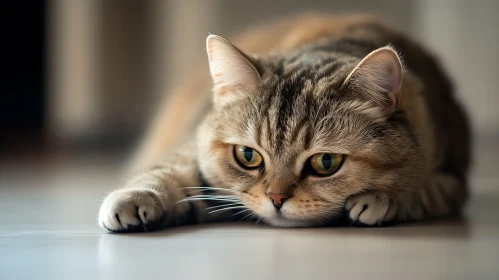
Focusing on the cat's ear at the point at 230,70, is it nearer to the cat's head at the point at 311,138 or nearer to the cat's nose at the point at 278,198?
the cat's head at the point at 311,138

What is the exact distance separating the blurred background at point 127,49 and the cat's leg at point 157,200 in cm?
267

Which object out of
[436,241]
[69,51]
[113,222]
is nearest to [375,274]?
[436,241]

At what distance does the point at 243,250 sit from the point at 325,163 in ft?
0.93

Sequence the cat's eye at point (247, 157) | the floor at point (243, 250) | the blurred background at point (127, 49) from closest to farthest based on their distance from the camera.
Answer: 1. the floor at point (243, 250)
2. the cat's eye at point (247, 157)
3. the blurred background at point (127, 49)

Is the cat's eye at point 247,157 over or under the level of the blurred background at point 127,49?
over

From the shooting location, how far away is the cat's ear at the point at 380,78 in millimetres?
A: 1401

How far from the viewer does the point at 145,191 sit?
146 cm

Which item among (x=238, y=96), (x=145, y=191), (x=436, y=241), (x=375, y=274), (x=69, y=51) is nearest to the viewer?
(x=375, y=274)

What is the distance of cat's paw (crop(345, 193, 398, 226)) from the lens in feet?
4.74

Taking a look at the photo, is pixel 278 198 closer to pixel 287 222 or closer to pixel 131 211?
pixel 287 222

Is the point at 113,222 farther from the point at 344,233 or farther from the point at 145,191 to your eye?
the point at 344,233

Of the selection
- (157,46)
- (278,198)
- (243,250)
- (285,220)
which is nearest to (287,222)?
(285,220)

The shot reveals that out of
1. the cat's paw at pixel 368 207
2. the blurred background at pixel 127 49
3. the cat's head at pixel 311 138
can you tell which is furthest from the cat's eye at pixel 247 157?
the blurred background at pixel 127 49

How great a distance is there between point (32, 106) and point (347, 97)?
3.68m
